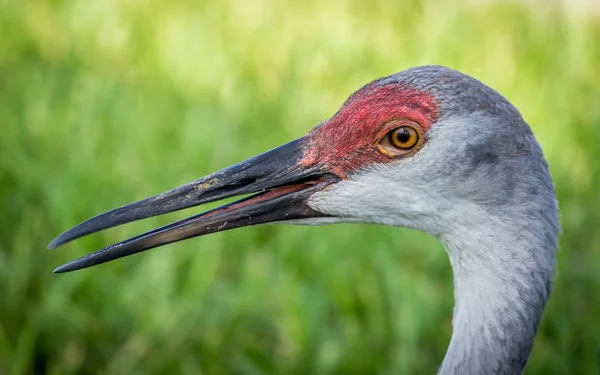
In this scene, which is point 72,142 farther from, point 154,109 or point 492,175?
point 492,175

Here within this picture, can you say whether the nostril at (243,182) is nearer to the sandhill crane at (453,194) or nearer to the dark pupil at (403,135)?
the sandhill crane at (453,194)

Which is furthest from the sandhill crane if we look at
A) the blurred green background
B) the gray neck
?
the blurred green background

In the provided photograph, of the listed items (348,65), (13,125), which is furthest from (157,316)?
(348,65)

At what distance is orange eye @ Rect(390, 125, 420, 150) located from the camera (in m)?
2.96

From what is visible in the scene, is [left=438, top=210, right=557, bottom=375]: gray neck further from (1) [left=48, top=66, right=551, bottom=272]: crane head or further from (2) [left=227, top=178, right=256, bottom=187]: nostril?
(2) [left=227, top=178, right=256, bottom=187]: nostril

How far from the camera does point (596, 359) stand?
4617 mm

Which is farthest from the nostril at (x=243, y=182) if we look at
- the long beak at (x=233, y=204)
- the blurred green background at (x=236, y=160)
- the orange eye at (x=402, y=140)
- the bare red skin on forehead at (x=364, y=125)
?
the blurred green background at (x=236, y=160)

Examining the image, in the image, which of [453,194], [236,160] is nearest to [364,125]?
[453,194]

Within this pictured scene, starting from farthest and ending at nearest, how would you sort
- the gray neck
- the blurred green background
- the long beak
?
the blurred green background → the long beak → the gray neck

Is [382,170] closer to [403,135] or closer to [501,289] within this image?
[403,135]

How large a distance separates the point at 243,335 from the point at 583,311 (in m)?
2.15

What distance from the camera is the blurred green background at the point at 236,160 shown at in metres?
4.44

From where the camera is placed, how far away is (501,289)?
2.91 metres

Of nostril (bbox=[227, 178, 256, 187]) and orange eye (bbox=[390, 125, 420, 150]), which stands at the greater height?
nostril (bbox=[227, 178, 256, 187])
